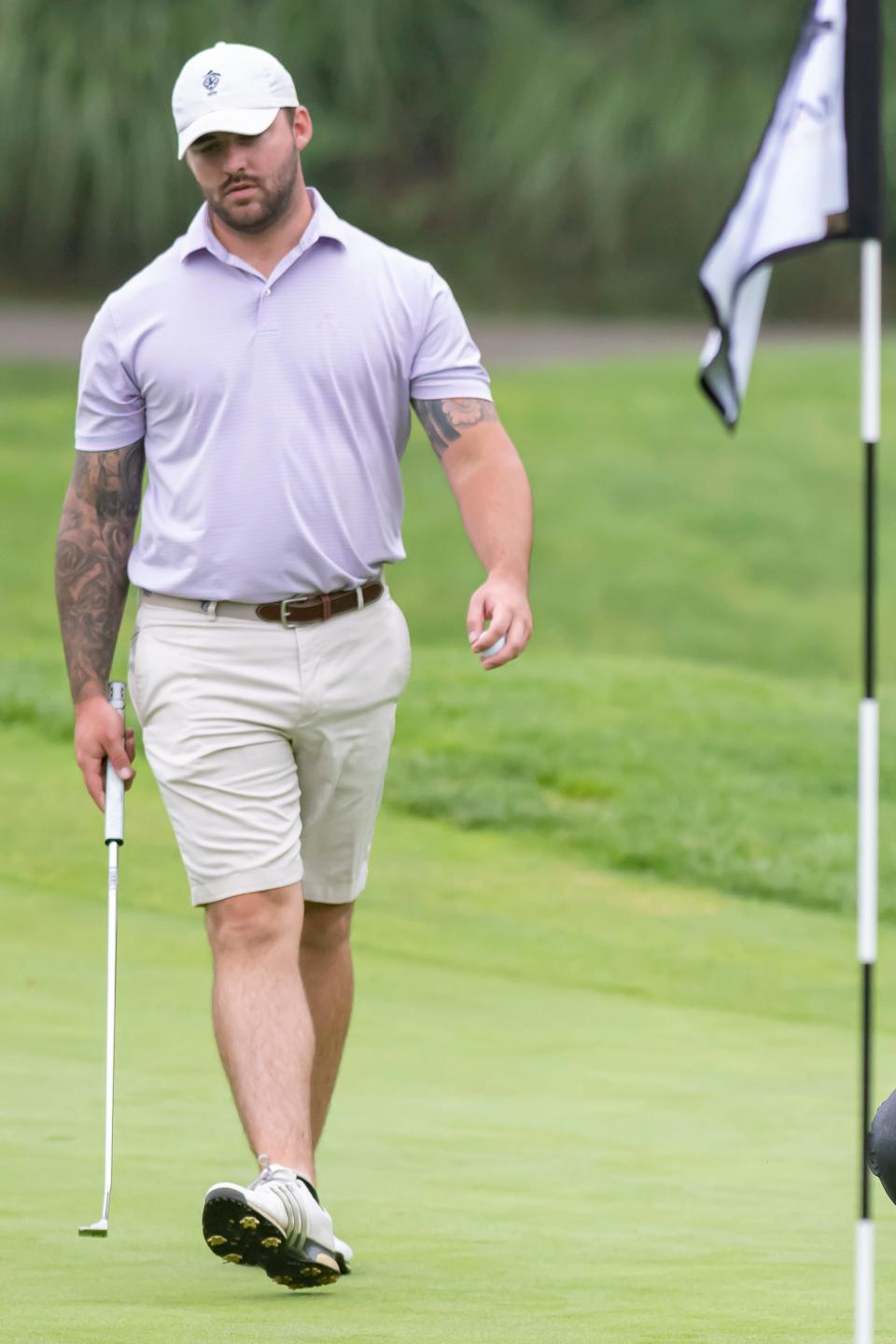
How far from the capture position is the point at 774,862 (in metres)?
11.2

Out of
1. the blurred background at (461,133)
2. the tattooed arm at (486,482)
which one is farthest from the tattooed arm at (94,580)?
the blurred background at (461,133)

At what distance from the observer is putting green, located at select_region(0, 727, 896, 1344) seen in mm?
4039

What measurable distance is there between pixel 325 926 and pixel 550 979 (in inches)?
154

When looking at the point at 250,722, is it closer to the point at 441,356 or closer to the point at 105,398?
the point at 105,398

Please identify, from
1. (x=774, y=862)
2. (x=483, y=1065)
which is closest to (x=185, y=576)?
(x=483, y=1065)

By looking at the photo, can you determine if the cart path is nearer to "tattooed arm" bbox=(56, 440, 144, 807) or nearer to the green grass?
the green grass

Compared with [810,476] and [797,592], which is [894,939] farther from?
[810,476]

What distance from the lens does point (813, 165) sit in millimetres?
3727

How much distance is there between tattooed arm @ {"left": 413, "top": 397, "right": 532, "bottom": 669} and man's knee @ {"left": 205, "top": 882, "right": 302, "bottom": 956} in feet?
2.00

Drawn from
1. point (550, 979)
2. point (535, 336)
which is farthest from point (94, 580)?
point (535, 336)

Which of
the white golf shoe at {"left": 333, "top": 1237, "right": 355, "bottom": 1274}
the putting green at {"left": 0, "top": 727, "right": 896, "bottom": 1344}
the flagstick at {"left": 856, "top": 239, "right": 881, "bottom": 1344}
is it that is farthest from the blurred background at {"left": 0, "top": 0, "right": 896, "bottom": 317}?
→ the flagstick at {"left": 856, "top": 239, "right": 881, "bottom": 1344}

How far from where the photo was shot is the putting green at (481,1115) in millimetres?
4039

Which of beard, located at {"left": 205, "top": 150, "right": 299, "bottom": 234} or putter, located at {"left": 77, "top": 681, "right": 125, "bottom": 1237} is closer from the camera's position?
putter, located at {"left": 77, "top": 681, "right": 125, "bottom": 1237}

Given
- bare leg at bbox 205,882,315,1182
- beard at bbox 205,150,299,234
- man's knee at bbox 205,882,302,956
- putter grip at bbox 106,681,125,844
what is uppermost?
beard at bbox 205,150,299,234
